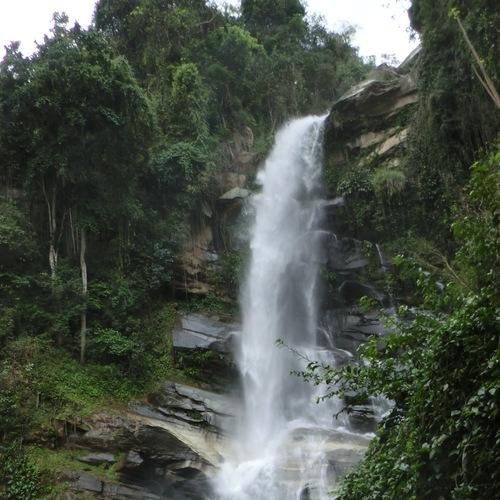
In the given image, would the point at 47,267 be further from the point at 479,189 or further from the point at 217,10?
the point at 217,10

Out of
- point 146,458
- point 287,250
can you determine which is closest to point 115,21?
point 287,250

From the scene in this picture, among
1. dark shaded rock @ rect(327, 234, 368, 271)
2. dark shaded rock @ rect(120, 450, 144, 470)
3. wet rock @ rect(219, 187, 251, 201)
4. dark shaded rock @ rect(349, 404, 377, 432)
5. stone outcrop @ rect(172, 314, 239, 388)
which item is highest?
wet rock @ rect(219, 187, 251, 201)

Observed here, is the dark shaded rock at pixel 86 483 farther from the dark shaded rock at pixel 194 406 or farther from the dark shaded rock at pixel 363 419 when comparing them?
the dark shaded rock at pixel 363 419

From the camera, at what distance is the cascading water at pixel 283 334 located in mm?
11469

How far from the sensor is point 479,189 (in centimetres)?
446

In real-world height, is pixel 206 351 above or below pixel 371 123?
below

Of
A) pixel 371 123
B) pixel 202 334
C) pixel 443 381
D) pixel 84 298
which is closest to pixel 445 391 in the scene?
pixel 443 381

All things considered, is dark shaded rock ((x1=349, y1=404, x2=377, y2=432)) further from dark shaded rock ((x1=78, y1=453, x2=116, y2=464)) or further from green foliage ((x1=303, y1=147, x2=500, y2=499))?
green foliage ((x1=303, y1=147, x2=500, y2=499))

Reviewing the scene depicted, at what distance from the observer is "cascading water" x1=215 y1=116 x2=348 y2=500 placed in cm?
1147

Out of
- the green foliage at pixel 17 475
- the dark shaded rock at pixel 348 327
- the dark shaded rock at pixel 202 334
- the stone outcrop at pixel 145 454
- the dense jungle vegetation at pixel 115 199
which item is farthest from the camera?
the dark shaded rock at pixel 348 327

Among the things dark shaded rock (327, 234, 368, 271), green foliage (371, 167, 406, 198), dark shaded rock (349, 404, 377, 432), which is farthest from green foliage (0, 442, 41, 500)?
green foliage (371, 167, 406, 198)

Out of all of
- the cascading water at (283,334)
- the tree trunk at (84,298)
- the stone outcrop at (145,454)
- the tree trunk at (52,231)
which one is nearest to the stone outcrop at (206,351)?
the cascading water at (283,334)

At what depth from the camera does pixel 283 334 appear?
649 inches

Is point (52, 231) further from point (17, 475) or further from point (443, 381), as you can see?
point (443, 381)
